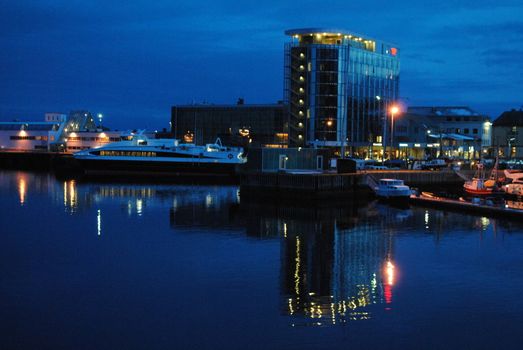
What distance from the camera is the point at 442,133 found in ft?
414

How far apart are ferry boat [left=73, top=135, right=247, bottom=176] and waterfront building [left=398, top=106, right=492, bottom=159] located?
125ft

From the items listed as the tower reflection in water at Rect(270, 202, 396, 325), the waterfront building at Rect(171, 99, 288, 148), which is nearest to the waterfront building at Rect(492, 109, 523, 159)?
the waterfront building at Rect(171, 99, 288, 148)

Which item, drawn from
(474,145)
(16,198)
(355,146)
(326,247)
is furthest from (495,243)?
(474,145)

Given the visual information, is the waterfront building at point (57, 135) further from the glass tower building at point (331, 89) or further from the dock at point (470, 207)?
the dock at point (470, 207)

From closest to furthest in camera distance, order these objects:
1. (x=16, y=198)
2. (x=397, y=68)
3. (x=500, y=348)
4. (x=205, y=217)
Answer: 1. (x=500, y=348)
2. (x=205, y=217)
3. (x=16, y=198)
4. (x=397, y=68)

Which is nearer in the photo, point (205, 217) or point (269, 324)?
point (269, 324)

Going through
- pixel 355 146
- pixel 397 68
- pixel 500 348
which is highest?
pixel 397 68

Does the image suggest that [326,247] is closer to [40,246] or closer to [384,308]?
[384,308]

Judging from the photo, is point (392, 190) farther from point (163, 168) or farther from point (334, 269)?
point (163, 168)

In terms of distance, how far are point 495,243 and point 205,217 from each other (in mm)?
21467

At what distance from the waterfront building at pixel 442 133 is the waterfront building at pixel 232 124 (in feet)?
77.2

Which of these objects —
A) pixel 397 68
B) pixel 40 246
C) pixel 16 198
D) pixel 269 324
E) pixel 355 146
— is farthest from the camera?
pixel 397 68

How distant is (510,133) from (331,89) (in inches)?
2150

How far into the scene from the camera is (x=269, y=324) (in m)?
21.8
